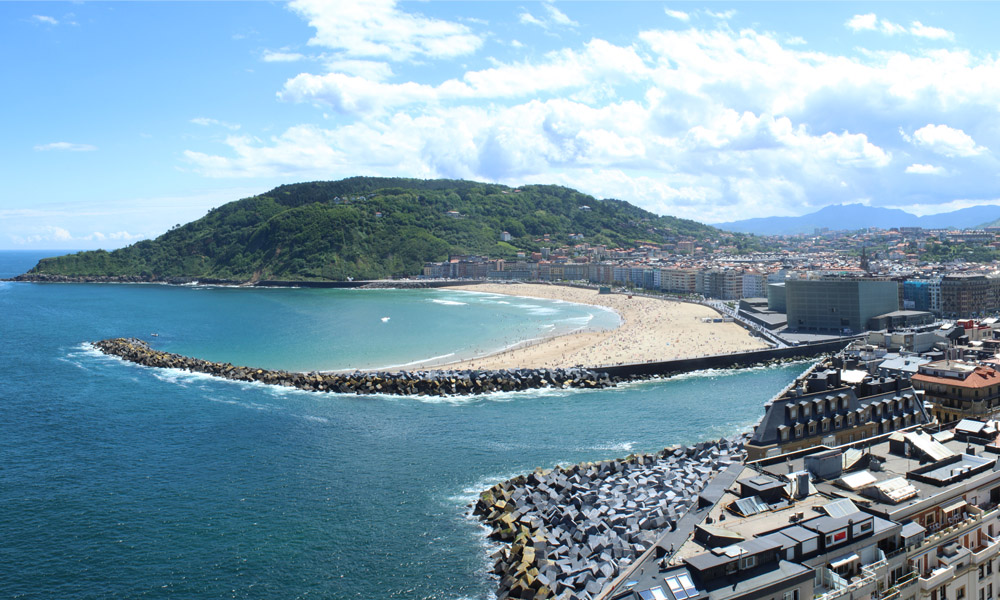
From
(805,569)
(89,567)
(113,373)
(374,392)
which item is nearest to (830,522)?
(805,569)

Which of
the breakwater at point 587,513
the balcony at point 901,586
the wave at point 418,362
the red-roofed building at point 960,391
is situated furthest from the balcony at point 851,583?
the wave at point 418,362

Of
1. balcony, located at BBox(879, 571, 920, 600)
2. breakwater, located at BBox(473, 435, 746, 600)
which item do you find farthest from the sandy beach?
balcony, located at BBox(879, 571, 920, 600)

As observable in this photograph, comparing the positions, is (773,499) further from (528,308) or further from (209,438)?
(528,308)

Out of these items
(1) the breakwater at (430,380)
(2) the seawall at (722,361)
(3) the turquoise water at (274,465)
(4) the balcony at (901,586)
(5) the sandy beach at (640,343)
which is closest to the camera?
(4) the balcony at (901,586)

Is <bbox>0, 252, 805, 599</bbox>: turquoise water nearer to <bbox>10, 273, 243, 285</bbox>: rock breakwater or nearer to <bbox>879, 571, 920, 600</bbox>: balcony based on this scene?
<bbox>879, 571, 920, 600</bbox>: balcony

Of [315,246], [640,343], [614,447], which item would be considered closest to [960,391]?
[614,447]

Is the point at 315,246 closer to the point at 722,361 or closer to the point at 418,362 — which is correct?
the point at 418,362

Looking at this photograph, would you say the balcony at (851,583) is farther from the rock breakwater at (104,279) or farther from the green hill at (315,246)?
the rock breakwater at (104,279)
